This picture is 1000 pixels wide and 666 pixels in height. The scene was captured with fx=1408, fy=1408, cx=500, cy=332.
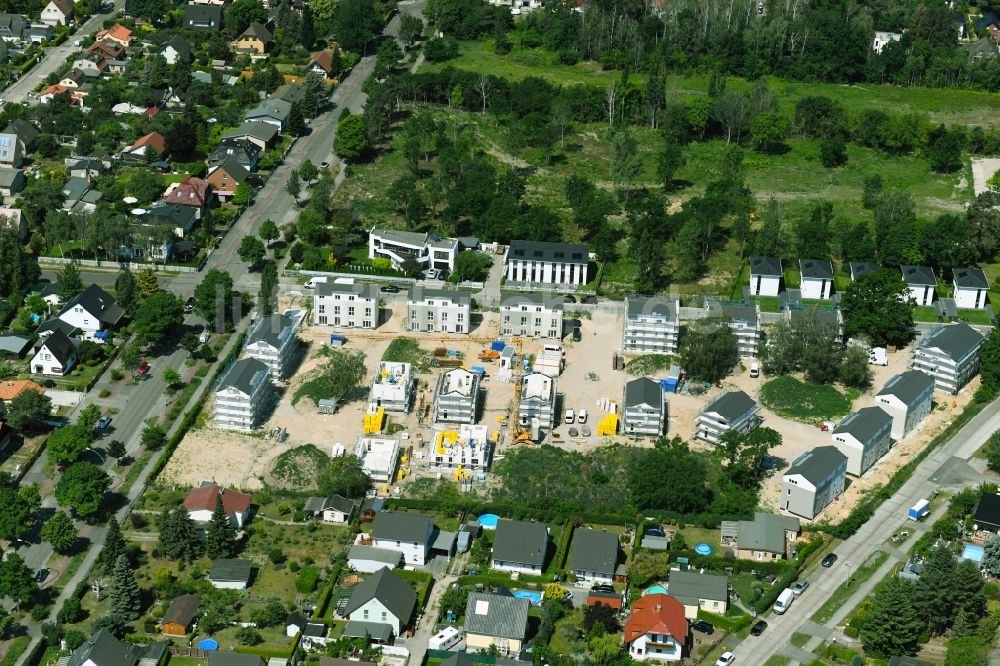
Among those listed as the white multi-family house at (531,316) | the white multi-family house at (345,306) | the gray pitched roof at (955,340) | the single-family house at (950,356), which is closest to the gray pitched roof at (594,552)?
the white multi-family house at (531,316)

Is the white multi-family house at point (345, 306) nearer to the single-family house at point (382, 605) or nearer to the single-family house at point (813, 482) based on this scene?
the single-family house at point (382, 605)

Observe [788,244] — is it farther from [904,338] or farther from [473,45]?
[473,45]

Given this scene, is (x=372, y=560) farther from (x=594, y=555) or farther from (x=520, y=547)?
(x=594, y=555)

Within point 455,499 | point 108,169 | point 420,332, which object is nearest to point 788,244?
point 420,332

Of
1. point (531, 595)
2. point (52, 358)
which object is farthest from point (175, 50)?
point (531, 595)

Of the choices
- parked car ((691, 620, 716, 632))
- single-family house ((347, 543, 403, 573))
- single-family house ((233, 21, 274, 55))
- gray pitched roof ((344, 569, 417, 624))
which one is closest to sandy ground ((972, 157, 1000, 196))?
parked car ((691, 620, 716, 632))

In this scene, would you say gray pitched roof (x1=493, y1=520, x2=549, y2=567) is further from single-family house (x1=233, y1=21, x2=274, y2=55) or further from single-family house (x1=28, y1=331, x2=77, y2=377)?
single-family house (x1=233, y1=21, x2=274, y2=55)
